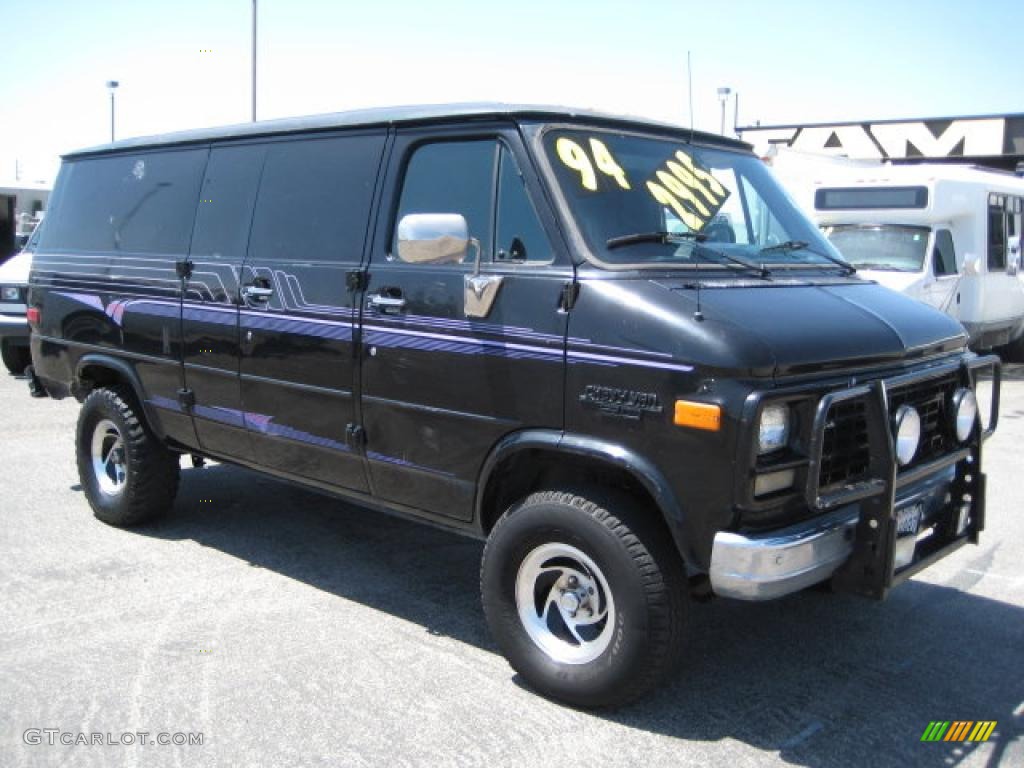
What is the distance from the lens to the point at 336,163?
4660 mm

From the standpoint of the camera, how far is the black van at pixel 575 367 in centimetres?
341

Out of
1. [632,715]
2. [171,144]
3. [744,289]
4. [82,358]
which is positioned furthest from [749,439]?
[82,358]

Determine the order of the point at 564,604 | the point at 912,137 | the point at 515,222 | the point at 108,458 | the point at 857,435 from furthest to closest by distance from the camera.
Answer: the point at 912,137, the point at 108,458, the point at 515,222, the point at 564,604, the point at 857,435

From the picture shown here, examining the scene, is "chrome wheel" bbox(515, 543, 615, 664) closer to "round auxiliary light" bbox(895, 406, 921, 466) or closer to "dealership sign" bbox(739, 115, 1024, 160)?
"round auxiliary light" bbox(895, 406, 921, 466)

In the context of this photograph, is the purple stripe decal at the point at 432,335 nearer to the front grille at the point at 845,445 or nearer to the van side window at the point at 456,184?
the van side window at the point at 456,184

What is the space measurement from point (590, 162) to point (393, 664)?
2243 mm

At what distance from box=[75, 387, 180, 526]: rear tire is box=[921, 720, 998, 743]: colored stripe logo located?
4343 mm

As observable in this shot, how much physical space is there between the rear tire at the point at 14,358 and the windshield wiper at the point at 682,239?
337 inches

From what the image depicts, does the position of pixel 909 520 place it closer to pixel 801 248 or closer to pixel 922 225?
pixel 801 248

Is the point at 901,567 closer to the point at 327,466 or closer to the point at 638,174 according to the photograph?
the point at 638,174

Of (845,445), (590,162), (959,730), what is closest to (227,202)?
(590,162)

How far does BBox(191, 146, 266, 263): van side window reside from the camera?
5098mm

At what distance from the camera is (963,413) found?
13.4 feet

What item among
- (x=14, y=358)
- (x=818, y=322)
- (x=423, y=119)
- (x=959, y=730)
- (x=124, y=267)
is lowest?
(x=959, y=730)
